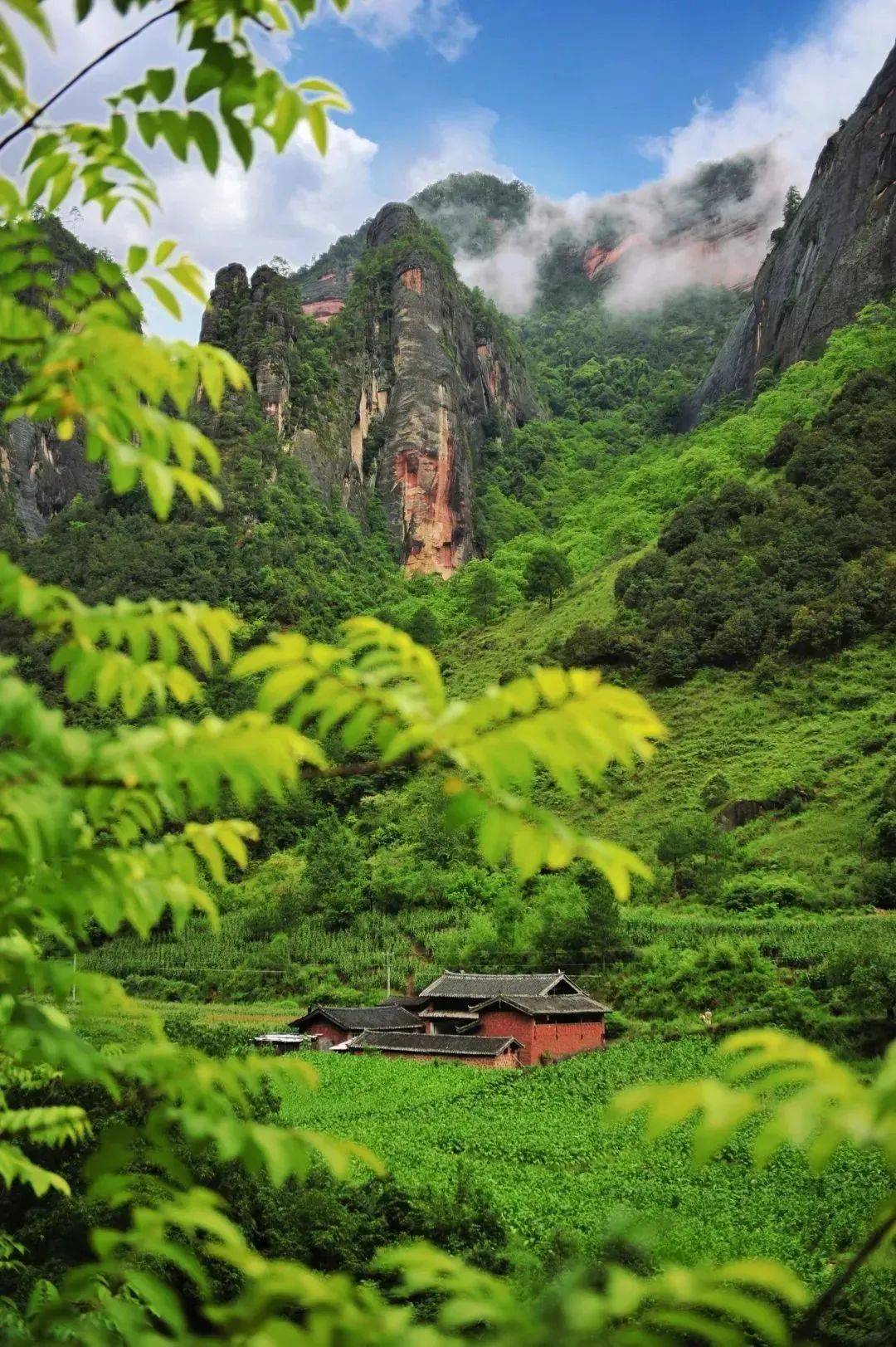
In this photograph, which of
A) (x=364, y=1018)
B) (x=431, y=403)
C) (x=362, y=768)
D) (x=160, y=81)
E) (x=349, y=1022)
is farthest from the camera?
(x=431, y=403)

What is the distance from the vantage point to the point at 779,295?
87812 mm

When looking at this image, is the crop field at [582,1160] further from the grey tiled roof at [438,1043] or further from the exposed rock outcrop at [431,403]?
the exposed rock outcrop at [431,403]

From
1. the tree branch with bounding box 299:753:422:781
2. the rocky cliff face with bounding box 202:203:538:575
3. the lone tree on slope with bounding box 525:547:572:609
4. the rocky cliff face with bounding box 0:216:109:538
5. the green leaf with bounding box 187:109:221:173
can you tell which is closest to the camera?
the tree branch with bounding box 299:753:422:781

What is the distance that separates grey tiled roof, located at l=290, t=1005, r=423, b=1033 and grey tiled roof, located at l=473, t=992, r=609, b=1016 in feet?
12.5

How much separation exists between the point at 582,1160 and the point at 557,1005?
435 inches

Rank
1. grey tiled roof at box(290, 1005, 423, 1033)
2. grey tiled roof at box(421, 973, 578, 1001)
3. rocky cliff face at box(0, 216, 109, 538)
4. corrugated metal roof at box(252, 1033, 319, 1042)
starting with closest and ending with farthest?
corrugated metal roof at box(252, 1033, 319, 1042) → grey tiled roof at box(421, 973, 578, 1001) → grey tiled roof at box(290, 1005, 423, 1033) → rocky cliff face at box(0, 216, 109, 538)

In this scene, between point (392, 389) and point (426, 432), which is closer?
point (426, 432)

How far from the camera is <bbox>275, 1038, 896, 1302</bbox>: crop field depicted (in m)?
15.7

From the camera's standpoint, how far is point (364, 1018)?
113 ft

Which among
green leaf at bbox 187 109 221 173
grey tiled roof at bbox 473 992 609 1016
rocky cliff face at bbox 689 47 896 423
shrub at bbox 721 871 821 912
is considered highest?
rocky cliff face at bbox 689 47 896 423

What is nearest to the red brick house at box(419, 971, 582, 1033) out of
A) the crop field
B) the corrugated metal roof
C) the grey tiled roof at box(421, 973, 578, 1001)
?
the grey tiled roof at box(421, 973, 578, 1001)

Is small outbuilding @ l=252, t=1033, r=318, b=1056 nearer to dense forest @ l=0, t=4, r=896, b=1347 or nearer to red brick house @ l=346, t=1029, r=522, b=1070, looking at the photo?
dense forest @ l=0, t=4, r=896, b=1347

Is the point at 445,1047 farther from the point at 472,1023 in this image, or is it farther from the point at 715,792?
the point at 715,792

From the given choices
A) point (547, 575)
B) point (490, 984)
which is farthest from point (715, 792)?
point (547, 575)
